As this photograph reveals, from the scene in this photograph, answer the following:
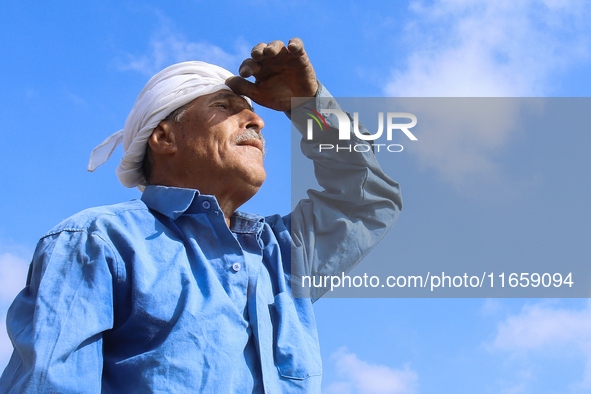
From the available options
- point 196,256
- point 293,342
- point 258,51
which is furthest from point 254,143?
point 293,342

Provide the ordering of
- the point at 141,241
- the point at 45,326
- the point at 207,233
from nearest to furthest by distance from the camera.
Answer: the point at 45,326 < the point at 141,241 < the point at 207,233

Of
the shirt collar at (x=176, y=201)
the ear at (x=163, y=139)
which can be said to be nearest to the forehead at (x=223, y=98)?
the ear at (x=163, y=139)

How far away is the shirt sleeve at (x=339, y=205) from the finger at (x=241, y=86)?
287mm

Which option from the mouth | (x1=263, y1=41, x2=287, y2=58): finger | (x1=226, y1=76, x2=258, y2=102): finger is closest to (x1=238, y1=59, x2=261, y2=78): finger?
(x1=263, y1=41, x2=287, y2=58): finger

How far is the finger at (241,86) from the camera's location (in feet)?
11.2

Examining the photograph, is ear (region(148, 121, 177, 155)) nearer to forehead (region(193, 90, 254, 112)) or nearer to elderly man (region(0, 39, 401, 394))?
elderly man (region(0, 39, 401, 394))

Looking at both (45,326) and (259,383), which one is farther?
(259,383)

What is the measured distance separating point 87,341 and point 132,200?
2.90 feet

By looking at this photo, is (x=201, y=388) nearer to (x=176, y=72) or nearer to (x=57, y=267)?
(x=57, y=267)

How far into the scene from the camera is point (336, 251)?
3361 millimetres

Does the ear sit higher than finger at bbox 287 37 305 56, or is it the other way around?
finger at bbox 287 37 305 56

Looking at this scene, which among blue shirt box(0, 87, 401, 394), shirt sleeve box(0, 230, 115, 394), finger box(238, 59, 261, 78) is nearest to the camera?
shirt sleeve box(0, 230, 115, 394)

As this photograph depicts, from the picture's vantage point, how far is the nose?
11.1ft

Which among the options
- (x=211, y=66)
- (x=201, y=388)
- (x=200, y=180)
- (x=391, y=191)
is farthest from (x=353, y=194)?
(x=201, y=388)
